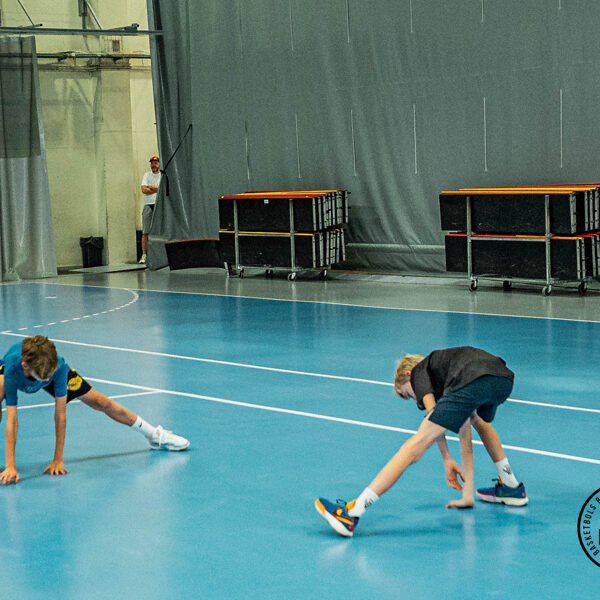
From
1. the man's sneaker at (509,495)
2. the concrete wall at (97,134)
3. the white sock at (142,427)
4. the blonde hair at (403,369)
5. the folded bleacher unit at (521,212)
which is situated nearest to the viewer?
the blonde hair at (403,369)

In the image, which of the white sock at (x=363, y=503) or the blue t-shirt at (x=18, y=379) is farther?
the blue t-shirt at (x=18, y=379)

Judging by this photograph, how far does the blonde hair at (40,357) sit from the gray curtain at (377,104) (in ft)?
37.5

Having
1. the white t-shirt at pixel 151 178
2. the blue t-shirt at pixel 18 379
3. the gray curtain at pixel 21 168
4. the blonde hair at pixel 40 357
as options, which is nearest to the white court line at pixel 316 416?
the blue t-shirt at pixel 18 379

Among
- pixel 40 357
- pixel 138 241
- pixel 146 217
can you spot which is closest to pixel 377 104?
pixel 146 217

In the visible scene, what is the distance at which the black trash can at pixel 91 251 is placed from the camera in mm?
24031

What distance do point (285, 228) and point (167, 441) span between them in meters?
11.7

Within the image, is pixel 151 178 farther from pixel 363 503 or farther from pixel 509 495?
pixel 363 503

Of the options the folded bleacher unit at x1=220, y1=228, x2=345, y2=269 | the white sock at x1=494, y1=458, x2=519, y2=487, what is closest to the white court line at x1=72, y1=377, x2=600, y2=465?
the white sock at x1=494, y1=458, x2=519, y2=487

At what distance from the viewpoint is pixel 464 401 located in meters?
5.74

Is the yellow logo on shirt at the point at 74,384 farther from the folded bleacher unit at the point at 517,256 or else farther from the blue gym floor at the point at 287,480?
the folded bleacher unit at the point at 517,256

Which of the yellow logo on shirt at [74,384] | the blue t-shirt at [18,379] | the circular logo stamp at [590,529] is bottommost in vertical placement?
the circular logo stamp at [590,529]

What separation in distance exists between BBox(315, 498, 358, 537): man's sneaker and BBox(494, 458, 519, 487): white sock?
3.10 feet

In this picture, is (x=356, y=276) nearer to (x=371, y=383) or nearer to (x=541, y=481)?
(x=371, y=383)

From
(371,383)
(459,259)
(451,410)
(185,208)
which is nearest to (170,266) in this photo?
(185,208)
